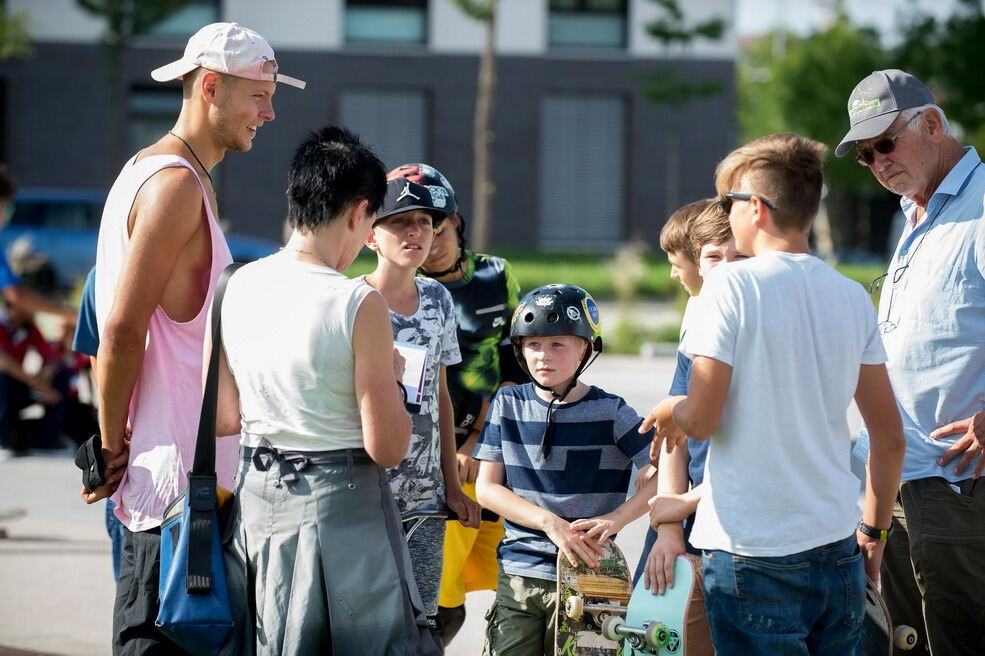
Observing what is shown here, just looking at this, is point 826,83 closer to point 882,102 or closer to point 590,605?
point 882,102

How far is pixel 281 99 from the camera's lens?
35.1m

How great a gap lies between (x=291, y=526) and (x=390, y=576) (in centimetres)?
29

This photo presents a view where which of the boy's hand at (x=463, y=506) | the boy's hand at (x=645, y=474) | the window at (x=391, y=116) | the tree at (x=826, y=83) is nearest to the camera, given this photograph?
the boy's hand at (x=645, y=474)

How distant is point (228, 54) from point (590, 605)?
208cm

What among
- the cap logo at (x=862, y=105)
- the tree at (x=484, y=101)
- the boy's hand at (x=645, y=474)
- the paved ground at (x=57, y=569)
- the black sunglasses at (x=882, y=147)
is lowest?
the paved ground at (x=57, y=569)

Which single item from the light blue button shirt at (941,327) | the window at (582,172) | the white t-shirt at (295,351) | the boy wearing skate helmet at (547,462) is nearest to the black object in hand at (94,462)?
the white t-shirt at (295,351)

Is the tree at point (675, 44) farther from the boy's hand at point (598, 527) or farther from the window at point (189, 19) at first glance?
the boy's hand at point (598, 527)

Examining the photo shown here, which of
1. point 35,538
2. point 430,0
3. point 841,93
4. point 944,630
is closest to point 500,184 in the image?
point 430,0

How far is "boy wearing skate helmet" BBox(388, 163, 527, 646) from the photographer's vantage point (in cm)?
476

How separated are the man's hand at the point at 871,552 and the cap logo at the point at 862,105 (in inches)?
56.1

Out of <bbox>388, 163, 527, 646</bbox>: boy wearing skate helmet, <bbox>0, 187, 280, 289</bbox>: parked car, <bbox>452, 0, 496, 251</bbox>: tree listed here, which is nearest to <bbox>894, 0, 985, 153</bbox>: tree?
<bbox>452, 0, 496, 251</bbox>: tree

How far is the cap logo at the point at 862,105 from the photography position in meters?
4.07

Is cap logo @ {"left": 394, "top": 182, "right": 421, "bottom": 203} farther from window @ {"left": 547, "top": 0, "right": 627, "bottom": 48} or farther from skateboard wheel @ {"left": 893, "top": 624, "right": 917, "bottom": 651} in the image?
window @ {"left": 547, "top": 0, "right": 627, "bottom": 48}

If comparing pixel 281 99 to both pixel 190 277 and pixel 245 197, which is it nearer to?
pixel 245 197
